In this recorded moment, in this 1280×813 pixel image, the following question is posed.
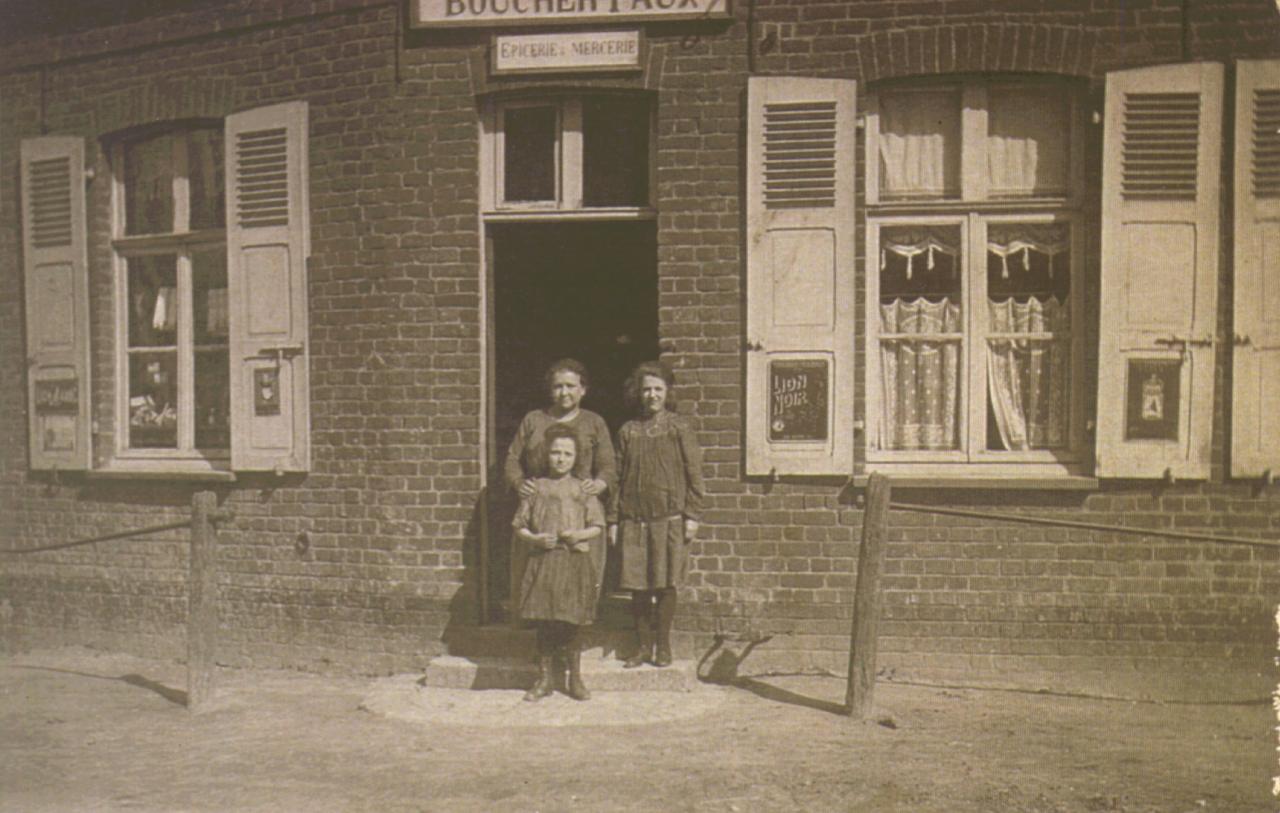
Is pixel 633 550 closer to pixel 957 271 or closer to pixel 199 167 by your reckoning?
pixel 957 271

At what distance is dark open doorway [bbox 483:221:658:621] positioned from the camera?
7293 millimetres

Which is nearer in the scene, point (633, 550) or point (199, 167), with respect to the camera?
point (633, 550)

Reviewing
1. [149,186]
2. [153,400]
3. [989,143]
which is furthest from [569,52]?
[153,400]

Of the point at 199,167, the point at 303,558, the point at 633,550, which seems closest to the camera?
the point at 633,550

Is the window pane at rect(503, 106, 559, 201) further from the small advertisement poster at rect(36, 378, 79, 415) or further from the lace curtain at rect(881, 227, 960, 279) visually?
the small advertisement poster at rect(36, 378, 79, 415)

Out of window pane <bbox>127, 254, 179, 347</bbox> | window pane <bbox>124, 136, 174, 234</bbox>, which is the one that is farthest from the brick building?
window pane <bbox>127, 254, 179, 347</bbox>

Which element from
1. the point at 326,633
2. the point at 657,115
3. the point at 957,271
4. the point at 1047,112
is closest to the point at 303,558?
the point at 326,633

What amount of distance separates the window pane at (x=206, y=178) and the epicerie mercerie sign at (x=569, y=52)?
232 cm

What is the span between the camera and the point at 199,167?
7.70m

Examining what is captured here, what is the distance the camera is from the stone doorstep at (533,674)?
619 centimetres

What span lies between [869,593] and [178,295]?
5286 mm

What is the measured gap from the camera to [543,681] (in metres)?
6.03

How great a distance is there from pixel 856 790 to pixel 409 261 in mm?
4145

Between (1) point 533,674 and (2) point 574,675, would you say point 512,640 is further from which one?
(2) point 574,675
